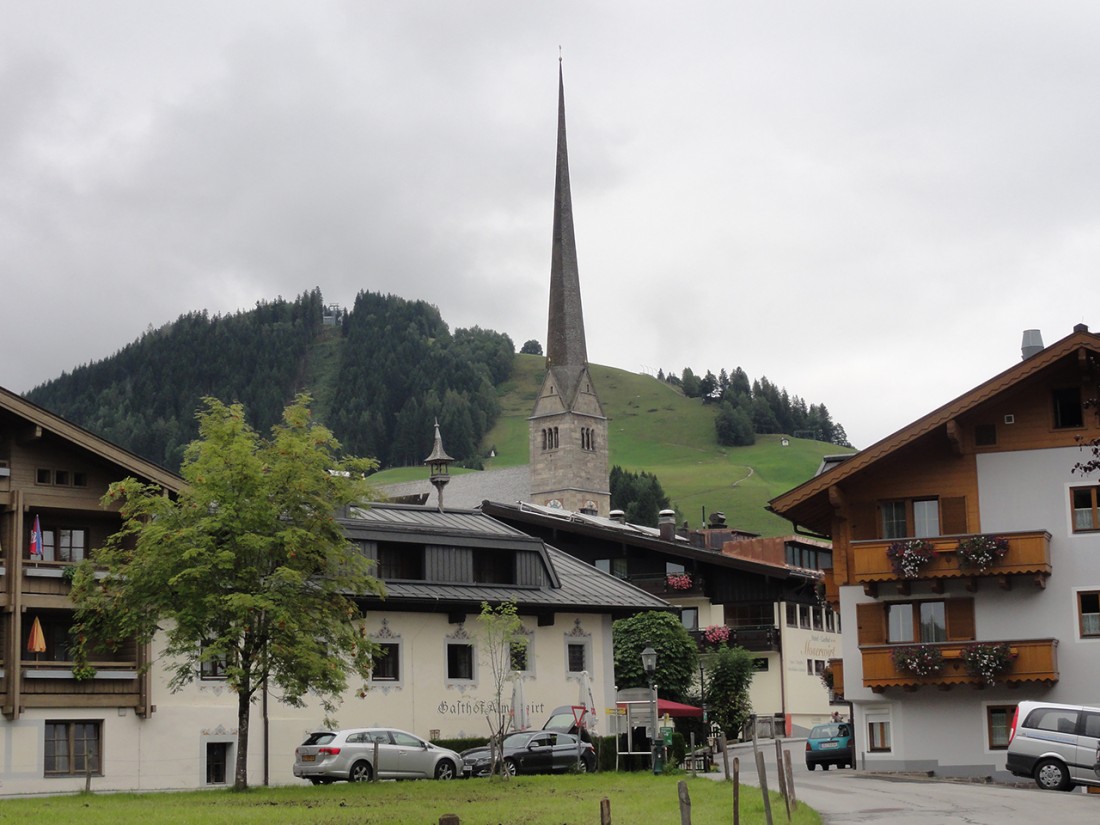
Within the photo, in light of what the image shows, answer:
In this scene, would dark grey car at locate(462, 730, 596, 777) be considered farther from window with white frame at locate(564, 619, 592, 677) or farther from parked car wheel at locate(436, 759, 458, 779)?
window with white frame at locate(564, 619, 592, 677)

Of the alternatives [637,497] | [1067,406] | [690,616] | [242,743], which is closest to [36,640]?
[242,743]

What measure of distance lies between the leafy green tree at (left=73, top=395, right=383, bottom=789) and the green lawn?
9.22 ft

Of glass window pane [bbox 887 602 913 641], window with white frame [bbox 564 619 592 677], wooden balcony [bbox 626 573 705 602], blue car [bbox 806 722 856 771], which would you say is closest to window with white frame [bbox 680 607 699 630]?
wooden balcony [bbox 626 573 705 602]

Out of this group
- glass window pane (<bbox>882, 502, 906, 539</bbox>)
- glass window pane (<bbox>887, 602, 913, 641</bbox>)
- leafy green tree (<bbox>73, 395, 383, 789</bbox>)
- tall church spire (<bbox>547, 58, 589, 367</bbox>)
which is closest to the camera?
leafy green tree (<bbox>73, 395, 383, 789</bbox>)

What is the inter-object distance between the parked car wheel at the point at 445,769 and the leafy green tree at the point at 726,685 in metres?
25.1

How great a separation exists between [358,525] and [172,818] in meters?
22.2

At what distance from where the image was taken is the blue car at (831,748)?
45938 millimetres

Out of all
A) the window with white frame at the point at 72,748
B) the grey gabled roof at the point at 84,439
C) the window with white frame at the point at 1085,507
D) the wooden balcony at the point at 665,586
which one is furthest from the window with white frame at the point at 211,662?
the wooden balcony at the point at 665,586

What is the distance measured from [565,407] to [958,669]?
401ft

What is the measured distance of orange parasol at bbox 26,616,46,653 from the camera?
3981cm

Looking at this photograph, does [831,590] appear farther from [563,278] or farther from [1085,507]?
[563,278]

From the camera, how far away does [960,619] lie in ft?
135

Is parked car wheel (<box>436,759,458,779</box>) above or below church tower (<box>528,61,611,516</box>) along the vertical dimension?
below

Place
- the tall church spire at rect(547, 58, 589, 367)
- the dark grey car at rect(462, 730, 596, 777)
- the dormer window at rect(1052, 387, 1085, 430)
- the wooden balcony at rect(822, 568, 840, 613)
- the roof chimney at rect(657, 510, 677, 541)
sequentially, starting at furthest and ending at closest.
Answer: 1. the tall church spire at rect(547, 58, 589, 367)
2. the roof chimney at rect(657, 510, 677, 541)
3. the wooden balcony at rect(822, 568, 840, 613)
4. the dormer window at rect(1052, 387, 1085, 430)
5. the dark grey car at rect(462, 730, 596, 777)
